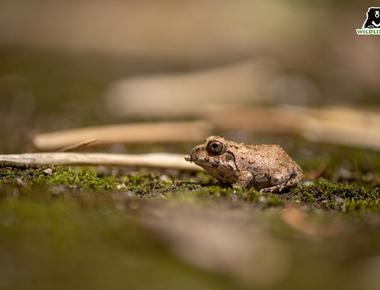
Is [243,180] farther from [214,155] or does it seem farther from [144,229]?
[144,229]

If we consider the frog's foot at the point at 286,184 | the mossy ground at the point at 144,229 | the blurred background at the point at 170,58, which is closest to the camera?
the mossy ground at the point at 144,229

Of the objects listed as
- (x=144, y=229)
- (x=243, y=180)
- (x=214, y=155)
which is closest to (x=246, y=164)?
(x=243, y=180)

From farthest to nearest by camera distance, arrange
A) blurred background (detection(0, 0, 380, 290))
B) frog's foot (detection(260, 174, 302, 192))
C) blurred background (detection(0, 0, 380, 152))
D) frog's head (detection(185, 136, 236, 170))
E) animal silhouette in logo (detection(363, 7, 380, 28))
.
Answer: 1. blurred background (detection(0, 0, 380, 152))
2. animal silhouette in logo (detection(363, 7, 380, 28))
3. frog's head (detection(185, 136, 236, 170))
4. frog's foot (detection(260, 174, 302, 192))
5. blurred background (detection(0, 0, 380, 290))

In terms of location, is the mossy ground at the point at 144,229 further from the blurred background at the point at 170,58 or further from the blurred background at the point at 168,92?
the blurred background at the point at 170,58

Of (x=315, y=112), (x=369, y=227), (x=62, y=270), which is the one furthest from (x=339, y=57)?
(x=62, y=270)

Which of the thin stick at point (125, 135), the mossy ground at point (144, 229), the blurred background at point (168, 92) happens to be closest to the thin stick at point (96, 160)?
the mossy ground at point (144, 229)

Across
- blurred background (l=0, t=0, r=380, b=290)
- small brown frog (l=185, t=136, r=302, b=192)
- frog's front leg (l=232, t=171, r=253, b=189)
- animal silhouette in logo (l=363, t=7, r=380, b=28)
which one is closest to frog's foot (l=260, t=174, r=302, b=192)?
small brown frog (l=185, t=136, r=302, b=192)

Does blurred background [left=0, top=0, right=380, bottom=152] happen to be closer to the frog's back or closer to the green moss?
the frog's back
